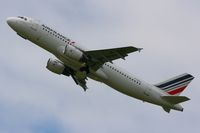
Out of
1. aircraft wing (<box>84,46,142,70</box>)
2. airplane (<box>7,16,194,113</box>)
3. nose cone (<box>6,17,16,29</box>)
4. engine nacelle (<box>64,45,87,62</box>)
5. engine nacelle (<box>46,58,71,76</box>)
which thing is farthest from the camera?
engine nacelle (<box>46,58,71,76</box>)

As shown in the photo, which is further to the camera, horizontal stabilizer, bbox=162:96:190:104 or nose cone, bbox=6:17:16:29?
Answer: horizontal stabilizer, bbox=162:96:190:104

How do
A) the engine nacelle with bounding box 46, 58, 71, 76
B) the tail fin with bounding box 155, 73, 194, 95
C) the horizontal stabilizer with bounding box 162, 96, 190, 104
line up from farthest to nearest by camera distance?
1. the tail fin with bounding box 155, 73, 194, 95
2. the engine nacelle with bounding box 46, 58, 71, 76
3. the horizontal stabilizer with bounding box 162, 96, 190, 104

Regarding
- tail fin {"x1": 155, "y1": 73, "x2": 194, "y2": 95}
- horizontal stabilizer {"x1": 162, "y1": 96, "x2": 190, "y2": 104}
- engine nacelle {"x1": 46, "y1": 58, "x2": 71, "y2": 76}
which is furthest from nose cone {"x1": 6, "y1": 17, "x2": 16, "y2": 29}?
horizontal stabilizer {"x1": 162, "y1": 96, "x2": 190, "y2": 104}

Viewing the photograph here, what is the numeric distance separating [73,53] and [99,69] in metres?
3.84

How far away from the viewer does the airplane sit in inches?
2235

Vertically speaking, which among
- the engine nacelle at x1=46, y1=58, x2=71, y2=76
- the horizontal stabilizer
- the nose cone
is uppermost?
the nose cone

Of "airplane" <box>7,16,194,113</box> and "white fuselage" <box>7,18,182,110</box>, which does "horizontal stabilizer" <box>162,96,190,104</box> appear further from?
"white fuselage" <box>7,18,182,110</box>

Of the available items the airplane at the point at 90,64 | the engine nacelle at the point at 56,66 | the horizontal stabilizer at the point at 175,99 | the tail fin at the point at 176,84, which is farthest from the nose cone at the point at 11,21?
the horizontal stabilizer at the point at 175,99

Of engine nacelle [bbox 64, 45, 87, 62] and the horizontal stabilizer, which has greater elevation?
engine nacelle [bbox 64, 45, 87, 62]

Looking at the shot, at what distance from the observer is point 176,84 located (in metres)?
63.4

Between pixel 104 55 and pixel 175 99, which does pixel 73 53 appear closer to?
pixel 104 55

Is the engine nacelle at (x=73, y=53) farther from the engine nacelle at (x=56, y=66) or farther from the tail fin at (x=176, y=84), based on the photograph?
the tail fin at (x=176, y=84)

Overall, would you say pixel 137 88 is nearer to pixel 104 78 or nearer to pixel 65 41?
pixel 104 78

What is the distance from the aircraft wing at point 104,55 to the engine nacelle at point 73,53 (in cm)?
79
